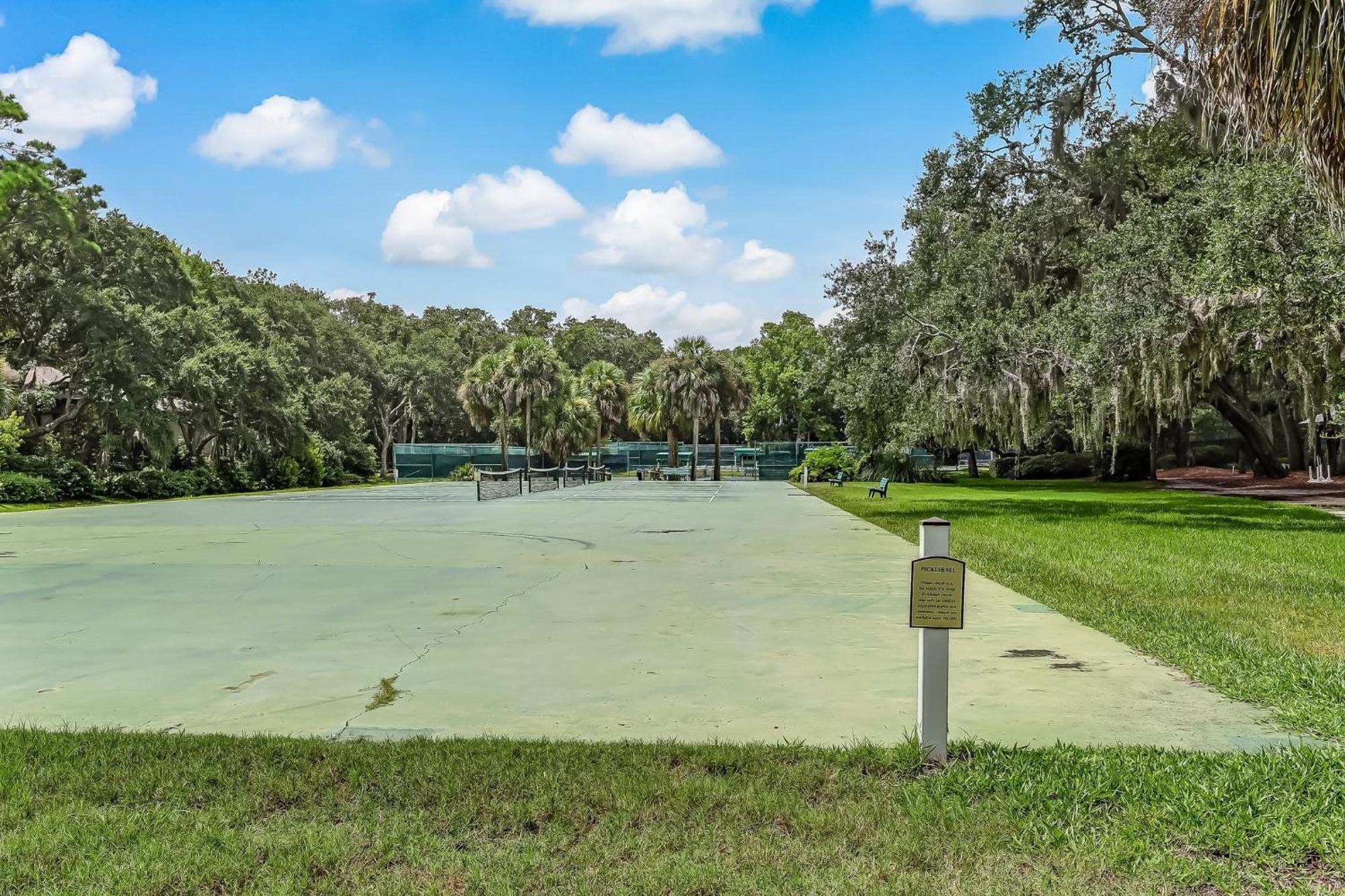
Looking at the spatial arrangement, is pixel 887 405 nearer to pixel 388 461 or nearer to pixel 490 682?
pixel 490 682

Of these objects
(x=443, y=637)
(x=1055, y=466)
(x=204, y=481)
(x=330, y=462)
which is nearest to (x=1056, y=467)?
(x=1055, y=466)

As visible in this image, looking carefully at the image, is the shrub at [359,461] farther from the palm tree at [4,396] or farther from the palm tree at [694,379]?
the palm tree at [4,396]

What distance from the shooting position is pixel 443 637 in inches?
319

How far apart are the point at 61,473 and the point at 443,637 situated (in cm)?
2936

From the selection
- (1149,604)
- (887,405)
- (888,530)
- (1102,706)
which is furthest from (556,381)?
(1102,706)

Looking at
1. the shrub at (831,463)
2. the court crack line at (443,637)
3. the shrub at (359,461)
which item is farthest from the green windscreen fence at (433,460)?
the court crack line at (443,637)

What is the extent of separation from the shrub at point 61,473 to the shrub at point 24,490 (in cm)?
43

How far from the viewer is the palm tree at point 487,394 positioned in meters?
52.5

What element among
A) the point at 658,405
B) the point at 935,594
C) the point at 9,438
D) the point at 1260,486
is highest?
the point at 658,405

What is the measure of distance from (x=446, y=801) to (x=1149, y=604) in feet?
24.5

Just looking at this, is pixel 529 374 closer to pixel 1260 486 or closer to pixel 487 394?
pixel 487 394

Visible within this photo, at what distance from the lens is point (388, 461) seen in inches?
2813

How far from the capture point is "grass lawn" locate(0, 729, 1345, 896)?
3.53m

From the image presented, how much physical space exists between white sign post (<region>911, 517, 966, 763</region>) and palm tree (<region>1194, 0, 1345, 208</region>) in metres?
3.01
